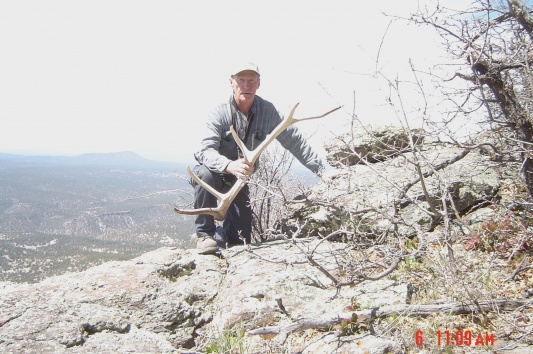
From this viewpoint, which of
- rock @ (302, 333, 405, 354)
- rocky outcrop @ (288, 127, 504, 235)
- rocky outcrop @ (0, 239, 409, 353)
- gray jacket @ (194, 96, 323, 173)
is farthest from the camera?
gray jacket @ (194, 96, 323, 173)

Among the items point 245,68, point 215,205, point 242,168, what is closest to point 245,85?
point 245,68

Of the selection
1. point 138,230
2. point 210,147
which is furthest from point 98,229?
point 210,147

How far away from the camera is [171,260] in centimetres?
380

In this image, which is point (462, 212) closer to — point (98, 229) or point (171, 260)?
point (171, 260)

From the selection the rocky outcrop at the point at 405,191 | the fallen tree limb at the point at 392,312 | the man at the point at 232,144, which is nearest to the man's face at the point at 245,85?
the man at the point at 232,144

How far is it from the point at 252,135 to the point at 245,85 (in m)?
0.60

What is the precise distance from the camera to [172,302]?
127 inches

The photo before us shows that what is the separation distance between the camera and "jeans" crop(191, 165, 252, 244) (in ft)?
14.2

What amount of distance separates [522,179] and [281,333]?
233cm

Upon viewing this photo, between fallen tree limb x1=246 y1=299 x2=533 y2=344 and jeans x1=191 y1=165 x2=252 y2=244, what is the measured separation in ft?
5.18

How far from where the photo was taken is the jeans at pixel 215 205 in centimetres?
432

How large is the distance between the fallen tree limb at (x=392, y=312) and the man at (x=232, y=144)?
1.70m
